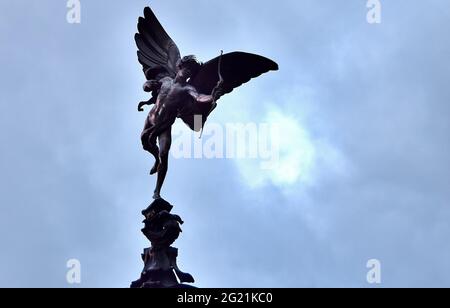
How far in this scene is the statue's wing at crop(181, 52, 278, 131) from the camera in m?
26.5

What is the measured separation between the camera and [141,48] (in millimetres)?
28172

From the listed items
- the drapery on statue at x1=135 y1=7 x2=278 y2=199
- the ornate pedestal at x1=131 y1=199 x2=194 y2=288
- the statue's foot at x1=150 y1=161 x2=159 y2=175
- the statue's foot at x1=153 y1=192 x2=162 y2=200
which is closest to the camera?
the ornate pedestal at x1=131 y1=199 x2=194 y2=288

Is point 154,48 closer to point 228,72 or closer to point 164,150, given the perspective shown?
point 228,72

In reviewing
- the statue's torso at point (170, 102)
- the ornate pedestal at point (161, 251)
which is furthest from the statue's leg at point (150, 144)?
the ornate pedestal at point (161, 251)

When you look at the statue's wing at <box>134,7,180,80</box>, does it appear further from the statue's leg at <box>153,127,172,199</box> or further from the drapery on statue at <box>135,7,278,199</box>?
the statue's leg at <box>153,127,172,199</box>

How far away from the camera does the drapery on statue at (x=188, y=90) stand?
1037 inches

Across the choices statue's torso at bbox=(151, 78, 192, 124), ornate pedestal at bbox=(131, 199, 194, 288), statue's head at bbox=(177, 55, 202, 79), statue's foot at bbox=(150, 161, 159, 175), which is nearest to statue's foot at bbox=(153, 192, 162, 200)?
ornate pedestal at bbox=(131, 199, 194, 288)

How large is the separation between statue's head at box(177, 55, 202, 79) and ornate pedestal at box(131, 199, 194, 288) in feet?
9.43

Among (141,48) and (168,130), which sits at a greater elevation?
(141,48)

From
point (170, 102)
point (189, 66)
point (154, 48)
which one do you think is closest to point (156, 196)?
point (170, 102)
